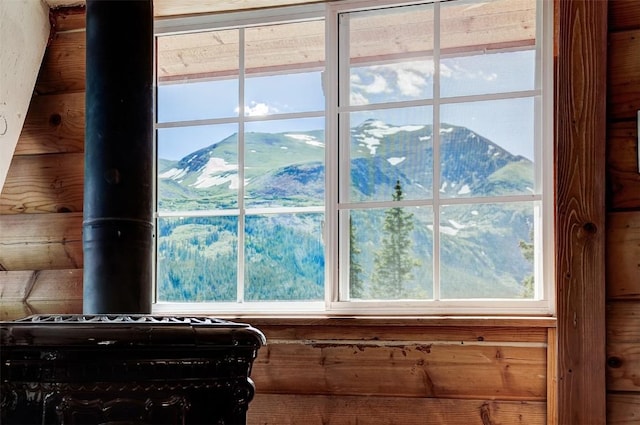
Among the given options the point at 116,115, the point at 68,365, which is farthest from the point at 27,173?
the point at 68,365

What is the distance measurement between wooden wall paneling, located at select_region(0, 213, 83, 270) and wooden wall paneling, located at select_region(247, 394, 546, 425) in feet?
2.73

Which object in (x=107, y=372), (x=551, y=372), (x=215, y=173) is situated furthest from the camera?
(x=215, y=173)

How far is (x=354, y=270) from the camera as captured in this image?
216cm

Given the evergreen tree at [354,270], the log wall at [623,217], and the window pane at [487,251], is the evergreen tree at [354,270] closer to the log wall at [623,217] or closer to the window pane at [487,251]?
the window pane at [487,251]

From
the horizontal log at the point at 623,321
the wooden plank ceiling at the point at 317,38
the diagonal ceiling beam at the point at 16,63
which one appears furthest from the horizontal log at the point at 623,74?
the diagonal ceiling beam at the point at 16,63

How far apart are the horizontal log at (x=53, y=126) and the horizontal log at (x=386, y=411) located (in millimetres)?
1112

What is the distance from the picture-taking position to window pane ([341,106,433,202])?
214 centimetres

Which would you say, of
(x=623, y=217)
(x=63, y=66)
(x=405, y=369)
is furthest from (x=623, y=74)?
(x=63, y=66)

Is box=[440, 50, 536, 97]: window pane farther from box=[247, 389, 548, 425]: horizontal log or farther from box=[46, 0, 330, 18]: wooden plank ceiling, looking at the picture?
box=[247, 389, 548, 425]: horizontal log

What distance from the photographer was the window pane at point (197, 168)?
7.67 ft

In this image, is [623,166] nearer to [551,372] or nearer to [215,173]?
[551,372]

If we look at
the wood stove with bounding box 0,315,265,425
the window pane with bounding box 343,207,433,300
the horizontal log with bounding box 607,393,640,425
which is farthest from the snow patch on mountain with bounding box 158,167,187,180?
the horizontal log with bounding box 607,393,640,425

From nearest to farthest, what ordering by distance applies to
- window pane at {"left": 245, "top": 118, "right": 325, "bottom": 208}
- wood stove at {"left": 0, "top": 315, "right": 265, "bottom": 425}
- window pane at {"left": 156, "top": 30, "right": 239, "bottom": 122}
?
wood stove at {"left": 0, "top": 315, "right": 265, "bottom": 425} → window pane at {"left": 245, "top": 118, "right": 325, "bottom": 208} → window pane at {"left": 156, "top": 30, "right": 239, "bottom": 122}

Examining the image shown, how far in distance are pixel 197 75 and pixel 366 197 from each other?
779mm
